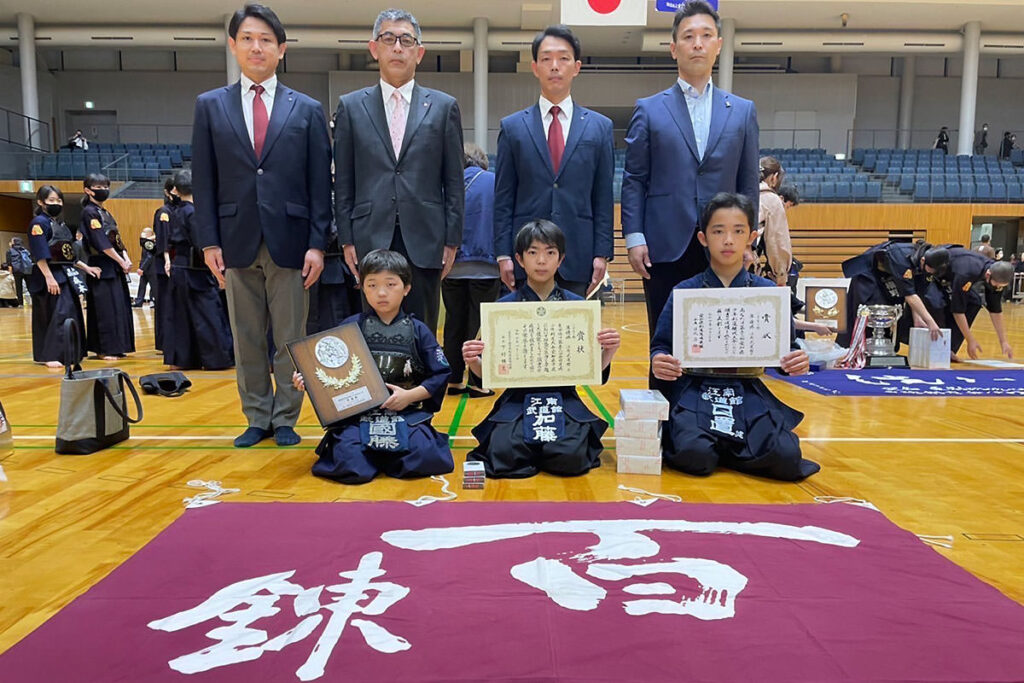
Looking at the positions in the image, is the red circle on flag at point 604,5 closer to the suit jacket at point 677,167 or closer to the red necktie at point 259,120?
the suit jacket at point 677,167

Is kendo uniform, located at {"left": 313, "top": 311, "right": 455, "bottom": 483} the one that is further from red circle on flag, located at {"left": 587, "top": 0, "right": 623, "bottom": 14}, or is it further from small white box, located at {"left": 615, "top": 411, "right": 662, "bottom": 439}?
red circle on flag, located at {"left": 587, "top": 0, "right": 623, "bottom": 14}

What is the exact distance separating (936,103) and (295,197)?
20475 millimetres

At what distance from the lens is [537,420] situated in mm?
2434

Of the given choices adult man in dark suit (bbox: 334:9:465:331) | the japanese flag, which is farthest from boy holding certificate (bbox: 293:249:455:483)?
the japanese flag

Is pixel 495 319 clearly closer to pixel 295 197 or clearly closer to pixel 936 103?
pixel 295 197

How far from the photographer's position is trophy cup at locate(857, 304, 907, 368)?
4.92 m

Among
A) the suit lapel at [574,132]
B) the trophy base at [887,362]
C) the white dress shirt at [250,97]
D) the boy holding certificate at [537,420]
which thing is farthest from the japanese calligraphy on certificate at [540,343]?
the trophy base at [887,362]

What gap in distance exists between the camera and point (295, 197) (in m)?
2.62

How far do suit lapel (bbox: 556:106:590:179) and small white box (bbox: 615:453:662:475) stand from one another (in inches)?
43.5

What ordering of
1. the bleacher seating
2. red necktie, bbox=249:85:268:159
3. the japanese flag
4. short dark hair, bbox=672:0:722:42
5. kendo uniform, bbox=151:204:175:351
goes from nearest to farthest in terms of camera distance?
short dark hair, bbox=672:0:722:42 → red necktie, bbox=249:85:268:159 → kendo uniform, bbox=151:204:175:351 → the japanese flag → the bleacher seating

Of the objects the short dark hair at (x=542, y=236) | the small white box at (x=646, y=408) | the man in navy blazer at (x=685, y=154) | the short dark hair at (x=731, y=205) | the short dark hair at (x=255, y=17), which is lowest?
the small white box at (x=646, y=408)

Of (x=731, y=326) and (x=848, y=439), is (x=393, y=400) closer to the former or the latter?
(x=731, y=326)

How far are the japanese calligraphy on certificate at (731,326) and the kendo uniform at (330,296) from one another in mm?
2551

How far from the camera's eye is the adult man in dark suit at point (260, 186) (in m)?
2.56
